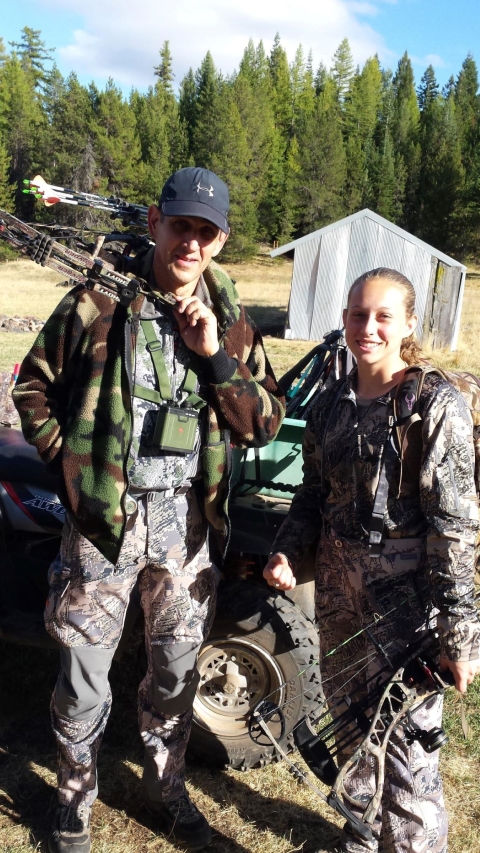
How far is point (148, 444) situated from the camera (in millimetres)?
2469

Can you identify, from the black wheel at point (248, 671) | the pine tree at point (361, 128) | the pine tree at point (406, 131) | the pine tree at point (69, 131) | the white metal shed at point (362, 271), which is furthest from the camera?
the pine tree at point (406, 131)

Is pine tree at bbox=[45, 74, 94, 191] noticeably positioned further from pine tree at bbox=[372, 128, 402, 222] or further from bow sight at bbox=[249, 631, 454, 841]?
bow sight at bbox=[249, 631, 454, 841]

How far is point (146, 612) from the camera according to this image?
8.75 feet

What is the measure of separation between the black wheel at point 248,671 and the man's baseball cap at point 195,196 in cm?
161

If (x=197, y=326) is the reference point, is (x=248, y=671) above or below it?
below

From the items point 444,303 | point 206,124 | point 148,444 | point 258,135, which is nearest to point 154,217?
point 148,444

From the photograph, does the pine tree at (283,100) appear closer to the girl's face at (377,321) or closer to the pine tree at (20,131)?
the pine tree at (20,131)

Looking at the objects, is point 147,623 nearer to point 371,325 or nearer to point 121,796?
point 121,796

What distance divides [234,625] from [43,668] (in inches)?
54.5

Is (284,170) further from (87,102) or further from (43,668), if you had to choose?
(43,668)

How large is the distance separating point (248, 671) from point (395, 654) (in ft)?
3.76

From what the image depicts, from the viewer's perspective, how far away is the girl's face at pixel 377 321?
2264 millimetres

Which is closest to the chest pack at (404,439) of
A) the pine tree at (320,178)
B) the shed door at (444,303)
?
the shed door at (444,303)

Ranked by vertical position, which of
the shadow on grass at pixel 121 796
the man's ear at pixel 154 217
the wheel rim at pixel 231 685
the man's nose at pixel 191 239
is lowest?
the shadow on grass at pixel 121 796
